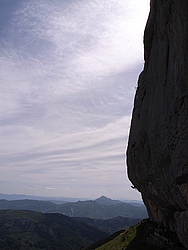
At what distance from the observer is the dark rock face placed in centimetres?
1636

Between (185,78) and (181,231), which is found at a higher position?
(185,78)

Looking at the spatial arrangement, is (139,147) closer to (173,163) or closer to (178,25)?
(173,163)

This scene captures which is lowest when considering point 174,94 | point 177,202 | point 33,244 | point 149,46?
point 33,244

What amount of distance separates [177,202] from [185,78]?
11.7 metres

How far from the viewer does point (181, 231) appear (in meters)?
21.5

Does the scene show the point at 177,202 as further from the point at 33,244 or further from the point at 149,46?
the point at 33,244

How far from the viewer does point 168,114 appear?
62.5 ft

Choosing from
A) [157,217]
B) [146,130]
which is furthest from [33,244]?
[146,130]

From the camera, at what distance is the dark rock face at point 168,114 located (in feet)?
53.7

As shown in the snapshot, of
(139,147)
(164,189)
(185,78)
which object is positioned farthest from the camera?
(139,147)

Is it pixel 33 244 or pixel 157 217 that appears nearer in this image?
pixel 157 217

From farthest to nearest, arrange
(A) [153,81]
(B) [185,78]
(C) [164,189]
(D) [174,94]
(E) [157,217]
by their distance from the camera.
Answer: (E) [157,217], (A) [153,81], (C) [164,189], (D) [174,94], (B) [185,78]

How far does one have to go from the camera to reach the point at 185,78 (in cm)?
1579

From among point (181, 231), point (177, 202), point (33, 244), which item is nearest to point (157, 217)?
point (181, 231)
